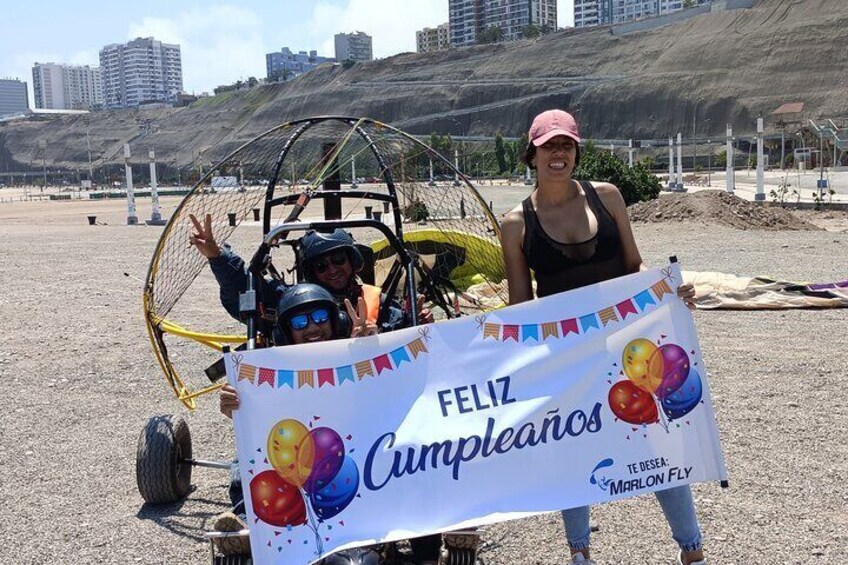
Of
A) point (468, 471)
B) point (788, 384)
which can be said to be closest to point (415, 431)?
point (468, 471)

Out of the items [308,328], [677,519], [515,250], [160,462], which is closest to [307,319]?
[308,328]

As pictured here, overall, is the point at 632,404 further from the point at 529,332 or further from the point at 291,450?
the point at 291,450

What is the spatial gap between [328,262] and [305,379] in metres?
1.33

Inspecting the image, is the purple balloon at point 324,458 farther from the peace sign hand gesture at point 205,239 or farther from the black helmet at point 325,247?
the peace sign hand gesture at point 205,239

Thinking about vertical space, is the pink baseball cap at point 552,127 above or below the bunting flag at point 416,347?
above

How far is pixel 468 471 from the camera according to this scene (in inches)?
137

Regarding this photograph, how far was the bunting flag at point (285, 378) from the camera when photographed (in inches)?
135

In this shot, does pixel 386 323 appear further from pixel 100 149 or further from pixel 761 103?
pixel 100 149

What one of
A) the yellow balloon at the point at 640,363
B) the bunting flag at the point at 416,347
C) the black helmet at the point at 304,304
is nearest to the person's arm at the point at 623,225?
the yellow balloon at the point at 640,363

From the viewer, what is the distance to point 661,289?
374 cm

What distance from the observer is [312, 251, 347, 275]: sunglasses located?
184 inches

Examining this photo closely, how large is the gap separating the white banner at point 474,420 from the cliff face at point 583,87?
92.1 metres

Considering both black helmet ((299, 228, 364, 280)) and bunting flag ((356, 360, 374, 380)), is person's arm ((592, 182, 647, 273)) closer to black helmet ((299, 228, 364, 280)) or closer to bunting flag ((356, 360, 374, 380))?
bunting flag ((356, 360, 374, 380))

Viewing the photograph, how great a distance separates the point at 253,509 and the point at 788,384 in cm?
567
